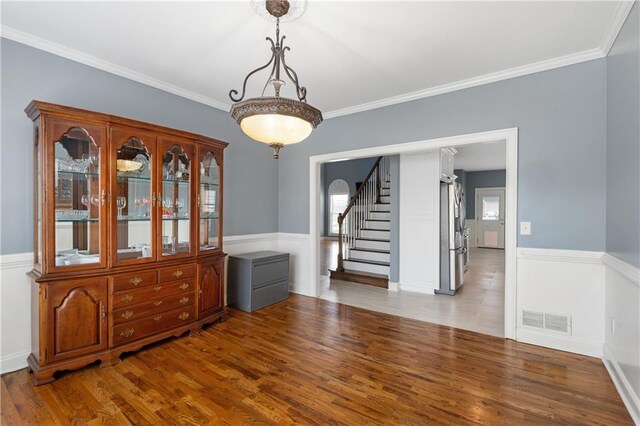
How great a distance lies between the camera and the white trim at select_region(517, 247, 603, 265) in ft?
8.80

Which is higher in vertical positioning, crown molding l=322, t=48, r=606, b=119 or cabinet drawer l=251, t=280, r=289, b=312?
crown molding l=322, t=48, r=606, b=119

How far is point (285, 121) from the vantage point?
1.83 m

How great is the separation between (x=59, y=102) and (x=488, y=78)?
4.23 metres

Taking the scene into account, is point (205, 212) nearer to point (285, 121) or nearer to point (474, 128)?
point (285, 121)

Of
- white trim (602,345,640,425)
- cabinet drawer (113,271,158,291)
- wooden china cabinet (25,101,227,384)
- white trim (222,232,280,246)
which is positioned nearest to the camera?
white trim (602,345,640,425)

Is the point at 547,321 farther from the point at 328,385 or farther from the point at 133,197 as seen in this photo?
the point at 133,197

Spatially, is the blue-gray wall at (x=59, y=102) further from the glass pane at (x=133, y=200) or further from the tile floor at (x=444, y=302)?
the tile floor at (x=444, y=302)

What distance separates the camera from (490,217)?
34.0 ft

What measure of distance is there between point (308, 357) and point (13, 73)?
137 inches

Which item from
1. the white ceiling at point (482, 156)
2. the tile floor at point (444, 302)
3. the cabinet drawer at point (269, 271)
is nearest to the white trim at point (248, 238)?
the cabinet drawer at point (269, 271)

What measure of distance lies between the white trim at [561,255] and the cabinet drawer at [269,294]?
2961 millimetres

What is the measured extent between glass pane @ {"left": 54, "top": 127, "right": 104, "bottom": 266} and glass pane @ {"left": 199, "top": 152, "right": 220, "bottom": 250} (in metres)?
0.98

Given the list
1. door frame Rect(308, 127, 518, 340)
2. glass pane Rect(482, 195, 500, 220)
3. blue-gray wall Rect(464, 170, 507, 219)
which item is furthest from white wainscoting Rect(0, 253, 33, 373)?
glass pane Rect(482, 195, 500, 220)

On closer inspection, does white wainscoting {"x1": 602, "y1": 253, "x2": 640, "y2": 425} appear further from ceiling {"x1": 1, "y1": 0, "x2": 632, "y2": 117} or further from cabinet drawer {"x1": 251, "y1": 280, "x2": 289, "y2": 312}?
cabinet drawer {"x1": 251, "y1": 280, "x2": 289, "y2": 312}
